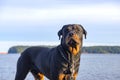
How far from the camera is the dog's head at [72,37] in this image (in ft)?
33.8

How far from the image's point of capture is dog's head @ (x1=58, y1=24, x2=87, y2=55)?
10.3 metres

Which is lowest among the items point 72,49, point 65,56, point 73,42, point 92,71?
point 92,71

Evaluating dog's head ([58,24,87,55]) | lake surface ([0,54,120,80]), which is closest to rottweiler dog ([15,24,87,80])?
dog's head ([58,24,87,55])

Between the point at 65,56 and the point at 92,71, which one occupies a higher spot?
the point at 65,56

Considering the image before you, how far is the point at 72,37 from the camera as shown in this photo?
403 inches

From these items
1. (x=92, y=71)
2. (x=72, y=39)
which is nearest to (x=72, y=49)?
(x=72, y=39)

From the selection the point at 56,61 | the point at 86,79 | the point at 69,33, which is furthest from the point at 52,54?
the point at 86,79

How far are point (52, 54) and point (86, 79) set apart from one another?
14790mm

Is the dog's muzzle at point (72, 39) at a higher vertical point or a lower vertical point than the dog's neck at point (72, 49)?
higher

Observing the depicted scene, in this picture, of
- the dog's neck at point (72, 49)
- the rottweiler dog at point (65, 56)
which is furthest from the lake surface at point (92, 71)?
the dog's neck at point (72, 49)

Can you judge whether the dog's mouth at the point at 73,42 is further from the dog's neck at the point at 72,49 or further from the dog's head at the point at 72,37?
the dog's neck at the point at 72,49

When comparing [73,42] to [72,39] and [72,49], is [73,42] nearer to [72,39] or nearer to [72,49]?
[72,39]

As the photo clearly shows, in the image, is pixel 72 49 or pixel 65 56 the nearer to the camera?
pixel 72 49

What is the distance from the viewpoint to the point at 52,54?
11305mm
